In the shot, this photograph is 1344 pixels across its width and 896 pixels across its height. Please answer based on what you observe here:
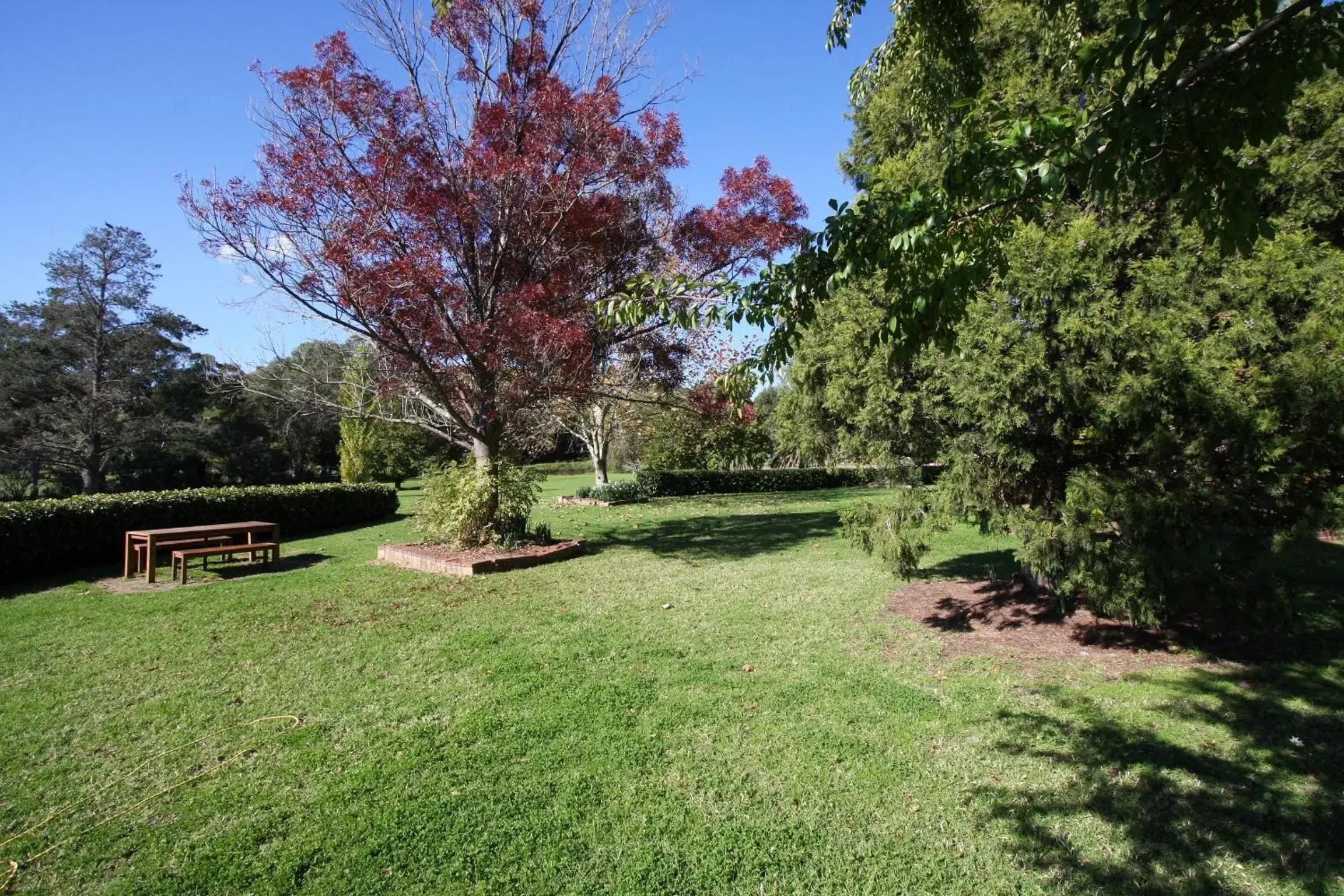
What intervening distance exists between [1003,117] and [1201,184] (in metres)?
0.93

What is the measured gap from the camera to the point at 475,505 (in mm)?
9703

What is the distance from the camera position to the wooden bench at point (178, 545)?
915 cm

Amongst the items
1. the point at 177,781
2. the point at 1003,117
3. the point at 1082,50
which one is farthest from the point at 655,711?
the point at 1082,50

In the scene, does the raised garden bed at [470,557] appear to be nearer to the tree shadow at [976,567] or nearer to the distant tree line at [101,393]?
the tree shadow at [976,567]

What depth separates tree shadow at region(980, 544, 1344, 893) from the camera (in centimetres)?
280

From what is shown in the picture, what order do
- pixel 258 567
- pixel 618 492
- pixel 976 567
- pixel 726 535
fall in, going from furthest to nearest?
1. pixel 618 492
2. pixel 726 535
3. pixel 258 567
4. pixel 976 567

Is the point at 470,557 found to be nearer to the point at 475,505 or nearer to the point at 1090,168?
the point at 475,505

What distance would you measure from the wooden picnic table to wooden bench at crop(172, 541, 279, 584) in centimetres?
14

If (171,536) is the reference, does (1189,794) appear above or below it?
below

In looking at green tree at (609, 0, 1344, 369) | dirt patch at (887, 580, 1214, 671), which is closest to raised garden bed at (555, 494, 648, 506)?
dirt patch at (887, 580, 1214, 671)

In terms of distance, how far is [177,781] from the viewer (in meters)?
3.56

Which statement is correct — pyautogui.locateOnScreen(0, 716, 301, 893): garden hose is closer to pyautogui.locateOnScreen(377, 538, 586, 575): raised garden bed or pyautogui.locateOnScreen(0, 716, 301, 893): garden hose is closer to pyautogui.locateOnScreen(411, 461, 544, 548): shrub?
pyautogui.locateOnScreen(377, 538, 586, 575): raised garden bed

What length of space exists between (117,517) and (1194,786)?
43.1 ft

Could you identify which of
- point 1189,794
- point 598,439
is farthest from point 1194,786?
point 598,439
